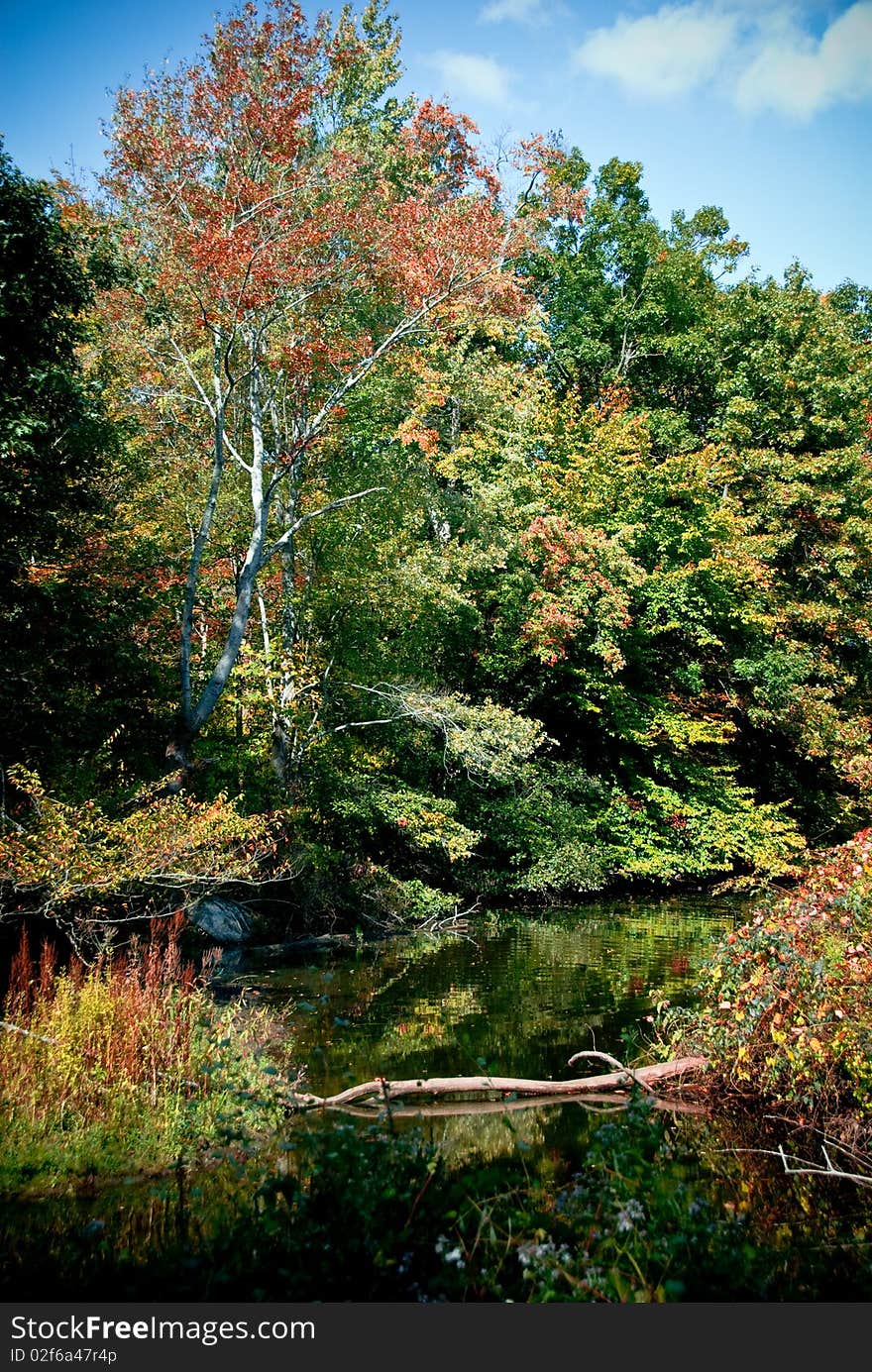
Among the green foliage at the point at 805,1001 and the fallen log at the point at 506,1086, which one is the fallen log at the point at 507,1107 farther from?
the green foliage at the point at 805,1001

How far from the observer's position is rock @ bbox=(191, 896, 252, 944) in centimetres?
1323

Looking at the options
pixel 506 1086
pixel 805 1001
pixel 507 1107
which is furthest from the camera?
pixel 507 1107

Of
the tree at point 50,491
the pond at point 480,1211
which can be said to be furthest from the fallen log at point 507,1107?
the tree at point 50,491

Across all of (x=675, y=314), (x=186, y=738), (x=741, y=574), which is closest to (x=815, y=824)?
(x=741, y=574)

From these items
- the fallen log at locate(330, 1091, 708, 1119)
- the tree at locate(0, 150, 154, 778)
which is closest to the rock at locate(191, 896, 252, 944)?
the tree at locate(0, 150, 154, 778)

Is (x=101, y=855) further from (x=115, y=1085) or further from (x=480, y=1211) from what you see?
(x=480, y=1211)

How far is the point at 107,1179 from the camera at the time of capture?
520 cm

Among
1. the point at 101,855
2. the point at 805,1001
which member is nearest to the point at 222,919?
the point at 101,855

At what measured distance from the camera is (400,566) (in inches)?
675

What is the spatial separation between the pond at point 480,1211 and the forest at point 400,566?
0.95 ft

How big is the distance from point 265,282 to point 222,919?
10.1 meters

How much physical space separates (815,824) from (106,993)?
22723mm

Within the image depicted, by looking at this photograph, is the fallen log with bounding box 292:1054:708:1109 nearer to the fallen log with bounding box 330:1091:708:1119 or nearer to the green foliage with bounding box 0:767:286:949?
the fallen log with bounding box 330:1091:708:1119

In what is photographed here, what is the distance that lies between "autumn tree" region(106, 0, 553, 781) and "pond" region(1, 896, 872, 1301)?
8233 mm
